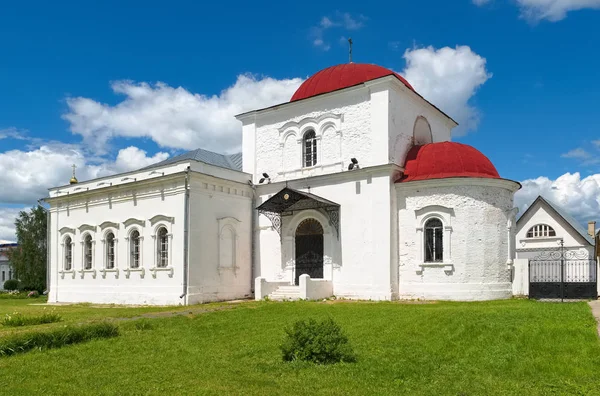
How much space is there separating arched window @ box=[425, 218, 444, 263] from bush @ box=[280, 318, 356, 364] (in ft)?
34.1

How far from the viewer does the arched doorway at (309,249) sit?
2031 centimetres

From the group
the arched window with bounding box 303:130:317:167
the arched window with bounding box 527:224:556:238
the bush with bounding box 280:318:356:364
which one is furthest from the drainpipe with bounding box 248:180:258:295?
the arched window with bounding box 527:224:556:238

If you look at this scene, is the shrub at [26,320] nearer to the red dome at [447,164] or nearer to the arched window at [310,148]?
the arched window at [310,148]

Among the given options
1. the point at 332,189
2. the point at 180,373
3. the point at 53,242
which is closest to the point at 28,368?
the point at 180,373

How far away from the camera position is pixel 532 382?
23.2ft

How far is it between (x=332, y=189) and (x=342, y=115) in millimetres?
2962

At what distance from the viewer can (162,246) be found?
67.5ft

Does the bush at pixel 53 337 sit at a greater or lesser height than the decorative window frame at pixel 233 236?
lesser

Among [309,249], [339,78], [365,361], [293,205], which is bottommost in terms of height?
[365,361]

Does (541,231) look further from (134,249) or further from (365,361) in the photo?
(365,361)

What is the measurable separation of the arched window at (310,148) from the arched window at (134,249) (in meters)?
7.70

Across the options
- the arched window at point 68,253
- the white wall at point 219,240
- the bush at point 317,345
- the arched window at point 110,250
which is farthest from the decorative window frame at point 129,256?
the bush at point 317,345

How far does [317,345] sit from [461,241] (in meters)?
11.0

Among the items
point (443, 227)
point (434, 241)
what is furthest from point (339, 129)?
point (434, 241)
